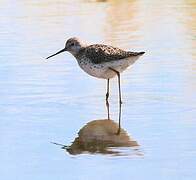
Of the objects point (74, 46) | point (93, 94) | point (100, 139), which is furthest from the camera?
point (74, 46)

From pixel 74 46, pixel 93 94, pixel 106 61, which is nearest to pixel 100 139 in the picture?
pixel 93 94

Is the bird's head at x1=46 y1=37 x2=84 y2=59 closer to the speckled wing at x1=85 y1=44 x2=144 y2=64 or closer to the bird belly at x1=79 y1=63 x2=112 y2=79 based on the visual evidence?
the speckled wing at x1=85 y1=44 x2=144 y2=64

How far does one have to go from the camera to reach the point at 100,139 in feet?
28.0

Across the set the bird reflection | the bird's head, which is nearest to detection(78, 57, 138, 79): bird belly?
the bird's head

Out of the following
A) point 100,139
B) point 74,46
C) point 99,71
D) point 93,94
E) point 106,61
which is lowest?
point 100,139

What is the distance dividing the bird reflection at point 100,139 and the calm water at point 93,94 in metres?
0.08

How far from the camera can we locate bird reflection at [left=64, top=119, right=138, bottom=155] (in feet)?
26.4

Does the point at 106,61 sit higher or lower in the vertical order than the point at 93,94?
higher

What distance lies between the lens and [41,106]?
9875 millimetres

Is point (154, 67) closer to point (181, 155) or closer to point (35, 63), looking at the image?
point (35, 63)

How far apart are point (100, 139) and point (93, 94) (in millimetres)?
2057

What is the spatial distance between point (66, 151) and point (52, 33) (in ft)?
23.6

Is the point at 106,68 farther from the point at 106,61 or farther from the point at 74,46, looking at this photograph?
the point at 74,46

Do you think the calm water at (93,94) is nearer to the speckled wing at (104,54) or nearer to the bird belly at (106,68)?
the bird belly at (106,68)
